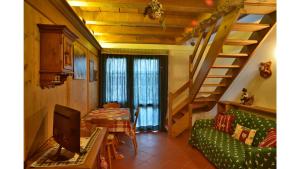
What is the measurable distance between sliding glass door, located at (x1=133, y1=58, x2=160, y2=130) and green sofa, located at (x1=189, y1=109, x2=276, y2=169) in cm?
168

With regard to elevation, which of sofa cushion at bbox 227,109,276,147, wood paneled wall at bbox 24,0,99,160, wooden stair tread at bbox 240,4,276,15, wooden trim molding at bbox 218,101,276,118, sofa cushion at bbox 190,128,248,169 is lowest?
sofa cushion at bbox 190,128,248,169

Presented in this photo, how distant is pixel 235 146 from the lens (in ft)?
10.8

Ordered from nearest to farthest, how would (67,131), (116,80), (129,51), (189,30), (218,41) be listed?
(67,131)
(218,41)
(189,30)
(129,51)
(116,80)

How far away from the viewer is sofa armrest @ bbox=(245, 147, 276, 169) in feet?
7.19

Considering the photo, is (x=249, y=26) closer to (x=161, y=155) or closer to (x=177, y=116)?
(x=161, y=155)

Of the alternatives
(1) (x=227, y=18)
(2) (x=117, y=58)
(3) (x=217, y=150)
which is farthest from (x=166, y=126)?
(1) (x=227, y=18)

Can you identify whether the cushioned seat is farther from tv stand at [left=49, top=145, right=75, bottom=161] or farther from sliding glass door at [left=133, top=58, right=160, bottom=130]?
tv stand at [left=49, top=145, right=75, bottom=161]

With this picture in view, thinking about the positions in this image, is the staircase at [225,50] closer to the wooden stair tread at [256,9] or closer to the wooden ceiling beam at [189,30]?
the wooden stair tread at [256,9]

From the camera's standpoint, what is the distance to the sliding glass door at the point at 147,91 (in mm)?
5832

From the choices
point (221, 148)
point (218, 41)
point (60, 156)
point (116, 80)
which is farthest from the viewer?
point (116, 80)

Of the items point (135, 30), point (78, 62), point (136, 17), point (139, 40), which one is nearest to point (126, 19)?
point (136, 17)

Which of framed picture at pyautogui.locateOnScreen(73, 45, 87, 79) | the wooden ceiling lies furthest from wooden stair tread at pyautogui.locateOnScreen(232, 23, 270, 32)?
framed picture at pyautogui.locateOnScreen(73, 45, 87, 79)

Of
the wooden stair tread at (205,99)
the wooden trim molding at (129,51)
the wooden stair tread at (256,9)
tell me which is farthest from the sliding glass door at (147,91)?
the wooden stair tread at (256,9)

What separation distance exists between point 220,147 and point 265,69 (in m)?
1.82
